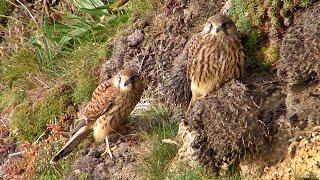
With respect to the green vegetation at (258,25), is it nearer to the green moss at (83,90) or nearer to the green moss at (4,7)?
the green moss at (83,90)

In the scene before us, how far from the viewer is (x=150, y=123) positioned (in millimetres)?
6711

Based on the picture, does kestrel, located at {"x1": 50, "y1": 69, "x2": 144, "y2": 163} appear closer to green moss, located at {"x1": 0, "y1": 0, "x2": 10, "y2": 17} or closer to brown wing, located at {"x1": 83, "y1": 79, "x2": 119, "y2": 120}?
brown wing, located at {"x1": 83, "y1": 79, "x2": 119, "y2": 120}

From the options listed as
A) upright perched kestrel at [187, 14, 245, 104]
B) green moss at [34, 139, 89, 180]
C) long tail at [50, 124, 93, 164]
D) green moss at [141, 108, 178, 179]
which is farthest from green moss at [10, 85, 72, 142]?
upright perched kestrel at [187, 14, 245, 104]

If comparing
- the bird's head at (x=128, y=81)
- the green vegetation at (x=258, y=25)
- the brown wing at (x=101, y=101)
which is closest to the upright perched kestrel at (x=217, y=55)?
the green vegetation at (x=258, y=25)

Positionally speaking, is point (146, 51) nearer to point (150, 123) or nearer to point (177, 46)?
point (177, 46)

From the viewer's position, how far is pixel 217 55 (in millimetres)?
5898

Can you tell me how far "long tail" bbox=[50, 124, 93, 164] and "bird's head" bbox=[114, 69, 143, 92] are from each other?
1.67ft

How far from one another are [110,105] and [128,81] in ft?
0.89

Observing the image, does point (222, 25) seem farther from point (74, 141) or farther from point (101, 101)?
point (74, 141)

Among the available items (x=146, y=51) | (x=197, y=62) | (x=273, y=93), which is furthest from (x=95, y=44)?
(x=273, y=93)

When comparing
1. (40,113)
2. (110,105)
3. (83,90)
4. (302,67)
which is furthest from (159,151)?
(40,113)

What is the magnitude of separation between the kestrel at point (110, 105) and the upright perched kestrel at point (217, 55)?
80 centimetres

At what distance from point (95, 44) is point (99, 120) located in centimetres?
168

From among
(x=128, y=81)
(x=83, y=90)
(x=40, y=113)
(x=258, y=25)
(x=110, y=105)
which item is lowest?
(x=40, y=113)
